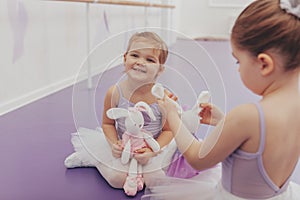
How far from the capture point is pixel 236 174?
0.74 metres

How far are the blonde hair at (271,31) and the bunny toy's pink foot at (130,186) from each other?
504 mm

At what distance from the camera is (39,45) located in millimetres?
1865

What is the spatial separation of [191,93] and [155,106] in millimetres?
90

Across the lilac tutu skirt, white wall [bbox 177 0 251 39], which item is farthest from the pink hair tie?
white wall [bbox 177 0 251 39]

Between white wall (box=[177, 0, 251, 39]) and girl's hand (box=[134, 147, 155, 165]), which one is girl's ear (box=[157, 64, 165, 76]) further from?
white wall (box=[177, 0, 251, 39])

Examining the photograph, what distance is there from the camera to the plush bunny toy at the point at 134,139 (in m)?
0.92

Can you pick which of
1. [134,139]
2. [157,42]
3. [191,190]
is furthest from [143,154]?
[157,42]

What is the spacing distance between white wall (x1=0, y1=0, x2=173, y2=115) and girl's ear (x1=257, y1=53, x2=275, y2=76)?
4.08 ft

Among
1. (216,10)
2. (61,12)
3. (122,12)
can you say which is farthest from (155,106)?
(216,10)

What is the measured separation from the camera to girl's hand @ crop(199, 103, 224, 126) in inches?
32.6

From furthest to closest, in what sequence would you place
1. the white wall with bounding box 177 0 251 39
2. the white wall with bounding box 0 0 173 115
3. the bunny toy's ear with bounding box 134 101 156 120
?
the white wall with bounding box 177 0 251 39
the white wall with bounding box 0 0 173 115
the bunny toy's ear with bounding box 134 101 156 120

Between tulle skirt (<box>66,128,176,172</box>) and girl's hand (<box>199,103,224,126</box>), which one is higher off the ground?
girl's hand (<box>199,103,224,126</box>)

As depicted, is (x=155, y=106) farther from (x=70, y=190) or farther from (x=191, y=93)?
(x=70, y=190)

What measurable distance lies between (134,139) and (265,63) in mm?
423
